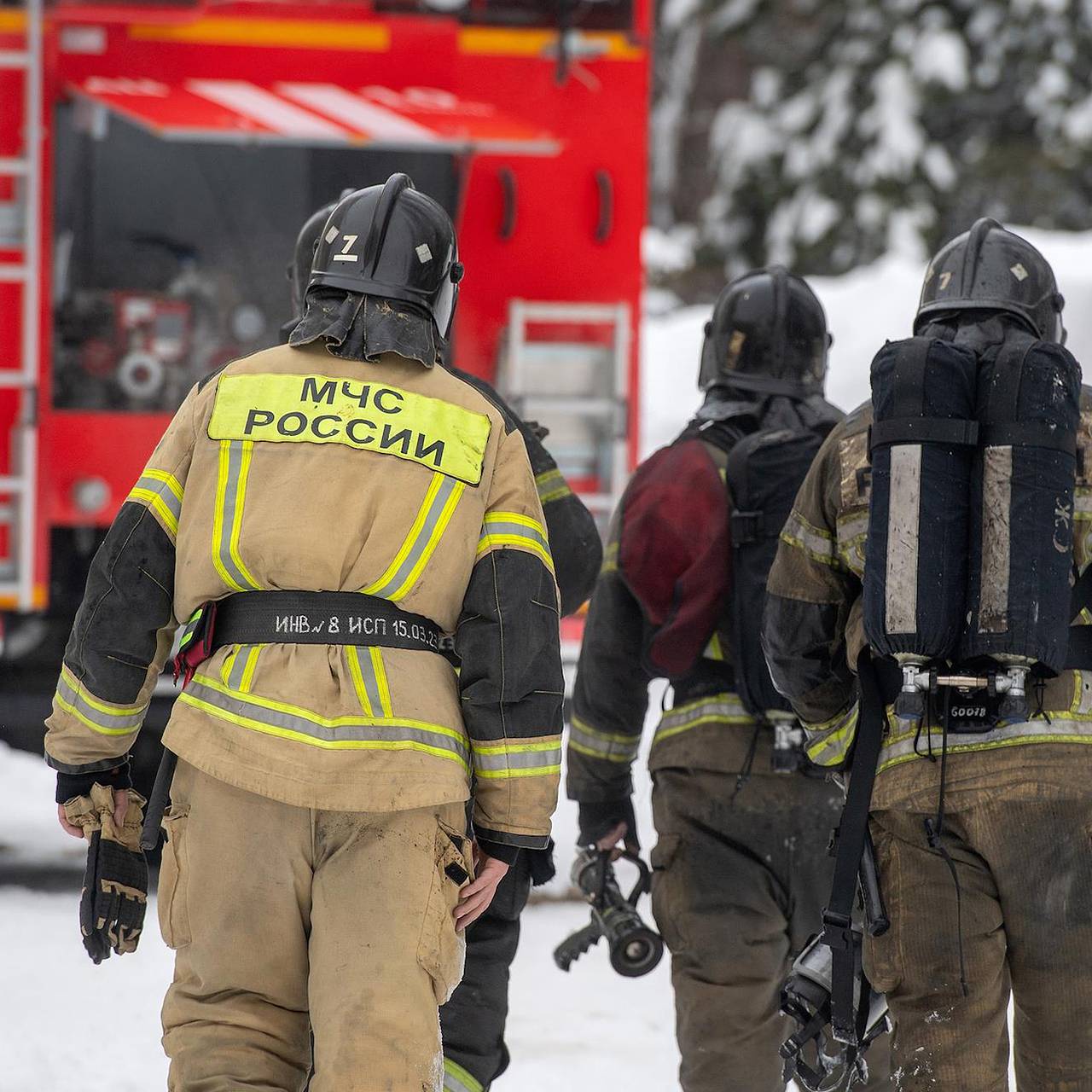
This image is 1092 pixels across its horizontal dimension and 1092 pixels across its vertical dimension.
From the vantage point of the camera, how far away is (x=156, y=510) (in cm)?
293

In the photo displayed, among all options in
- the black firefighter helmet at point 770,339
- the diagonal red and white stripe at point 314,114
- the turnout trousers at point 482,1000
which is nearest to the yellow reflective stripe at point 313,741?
the turnout trousers at point 482,1000

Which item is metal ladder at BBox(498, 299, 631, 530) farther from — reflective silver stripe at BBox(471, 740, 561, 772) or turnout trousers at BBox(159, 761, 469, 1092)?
turnout trousers at BBox(159, 761, 469, 1092)

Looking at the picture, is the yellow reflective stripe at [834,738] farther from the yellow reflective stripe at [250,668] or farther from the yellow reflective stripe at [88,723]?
the yellow reflective stripe at [88,723]

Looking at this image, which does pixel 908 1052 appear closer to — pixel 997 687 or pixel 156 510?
pixel 997 687

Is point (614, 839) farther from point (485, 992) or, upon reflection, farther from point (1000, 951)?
point (1000, 951)

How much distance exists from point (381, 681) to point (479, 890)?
1.34 feet

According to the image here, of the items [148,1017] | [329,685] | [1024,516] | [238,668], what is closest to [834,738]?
[1024,516]

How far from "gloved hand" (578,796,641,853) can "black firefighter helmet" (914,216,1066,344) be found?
1.29 metres

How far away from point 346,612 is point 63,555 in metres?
3.56

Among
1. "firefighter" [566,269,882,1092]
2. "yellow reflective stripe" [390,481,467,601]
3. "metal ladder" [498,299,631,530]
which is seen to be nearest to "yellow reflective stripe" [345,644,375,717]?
"yellow reflective stripe" [390,481,467,601]

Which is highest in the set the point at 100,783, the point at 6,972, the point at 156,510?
the point at 156,510

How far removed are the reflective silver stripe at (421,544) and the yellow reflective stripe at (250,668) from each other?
0.19 metres

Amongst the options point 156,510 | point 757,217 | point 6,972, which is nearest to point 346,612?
point 156,510

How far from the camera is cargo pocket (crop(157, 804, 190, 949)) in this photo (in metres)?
2.79
